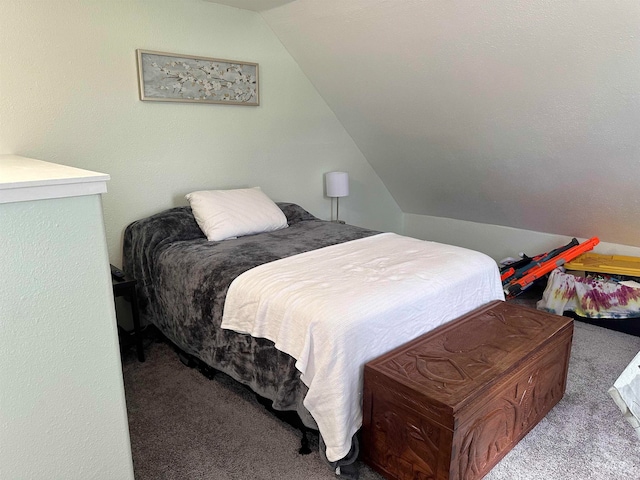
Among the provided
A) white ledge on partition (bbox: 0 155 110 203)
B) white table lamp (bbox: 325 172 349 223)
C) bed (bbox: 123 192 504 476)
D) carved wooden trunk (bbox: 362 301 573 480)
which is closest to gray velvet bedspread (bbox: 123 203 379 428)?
bed (bbox: 123 192 504 476)

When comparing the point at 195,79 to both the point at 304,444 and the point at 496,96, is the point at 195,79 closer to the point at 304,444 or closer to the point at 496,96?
the point at 496,96

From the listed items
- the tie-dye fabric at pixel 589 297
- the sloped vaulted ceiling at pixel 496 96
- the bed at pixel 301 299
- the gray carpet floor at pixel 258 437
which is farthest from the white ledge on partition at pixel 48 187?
the tie-dye fabric at pixel 589 297

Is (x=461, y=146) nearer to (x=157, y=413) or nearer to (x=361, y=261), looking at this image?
(x=361, y=261)

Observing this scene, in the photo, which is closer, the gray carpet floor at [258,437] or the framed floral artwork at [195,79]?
the gray carpet floor at [258,437]

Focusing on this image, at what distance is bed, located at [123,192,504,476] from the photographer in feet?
5.51

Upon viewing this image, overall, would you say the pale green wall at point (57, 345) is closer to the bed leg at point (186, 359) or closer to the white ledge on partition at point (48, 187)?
the white ledge on partition at point (48, 187)

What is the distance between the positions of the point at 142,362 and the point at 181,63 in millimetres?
1910

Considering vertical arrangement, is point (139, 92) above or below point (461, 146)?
above

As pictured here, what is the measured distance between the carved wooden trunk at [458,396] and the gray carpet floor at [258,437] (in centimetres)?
13

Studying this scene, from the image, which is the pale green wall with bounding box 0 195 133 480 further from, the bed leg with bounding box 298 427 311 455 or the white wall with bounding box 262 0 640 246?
the white wall with bounding box 262 0 640 246

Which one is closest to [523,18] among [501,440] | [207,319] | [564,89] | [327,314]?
[564,89]

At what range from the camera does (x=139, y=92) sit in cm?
283

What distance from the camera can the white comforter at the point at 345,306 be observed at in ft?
5.41

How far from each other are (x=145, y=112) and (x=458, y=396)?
250 cm
